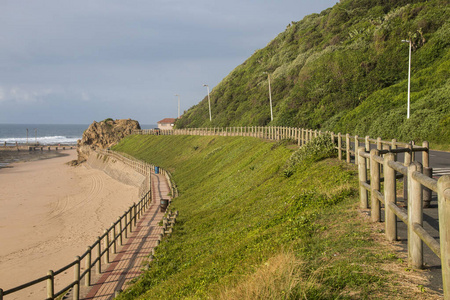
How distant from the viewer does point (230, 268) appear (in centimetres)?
828

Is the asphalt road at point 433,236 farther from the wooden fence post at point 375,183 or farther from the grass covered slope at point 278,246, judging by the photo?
the wooden fence post at point 375,183

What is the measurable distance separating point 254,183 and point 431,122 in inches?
645

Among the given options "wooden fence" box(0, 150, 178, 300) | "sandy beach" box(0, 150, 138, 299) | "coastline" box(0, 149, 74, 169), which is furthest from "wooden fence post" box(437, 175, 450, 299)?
"coastline" box(0, 149, 74, 169)

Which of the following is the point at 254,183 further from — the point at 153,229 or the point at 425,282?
the point at 425,282

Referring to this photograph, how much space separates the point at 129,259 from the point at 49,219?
61.1 feet

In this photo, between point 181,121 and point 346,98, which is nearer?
point 346,98

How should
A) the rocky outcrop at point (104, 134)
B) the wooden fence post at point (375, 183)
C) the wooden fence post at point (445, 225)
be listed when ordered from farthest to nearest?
1. the rocky outcrop at point (104, 134)
2. the wooden fence post at point (375, 183)
3. the wooden fence post at point (445, 225)

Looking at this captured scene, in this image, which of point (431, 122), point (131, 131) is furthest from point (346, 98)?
point (131, 131)

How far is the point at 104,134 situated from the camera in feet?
305

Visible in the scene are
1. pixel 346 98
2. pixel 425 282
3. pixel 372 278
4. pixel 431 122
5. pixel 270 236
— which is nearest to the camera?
Result: pixel 425 282

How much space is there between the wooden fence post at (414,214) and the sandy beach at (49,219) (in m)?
13.8

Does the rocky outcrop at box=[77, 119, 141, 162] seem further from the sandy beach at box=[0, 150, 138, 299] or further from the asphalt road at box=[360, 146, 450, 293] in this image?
the asphalt road at box=[360, 146, 450, 293]

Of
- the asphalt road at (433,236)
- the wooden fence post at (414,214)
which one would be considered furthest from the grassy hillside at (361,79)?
the wooden fence post at (414,214)

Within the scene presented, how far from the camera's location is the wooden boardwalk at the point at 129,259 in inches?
479
